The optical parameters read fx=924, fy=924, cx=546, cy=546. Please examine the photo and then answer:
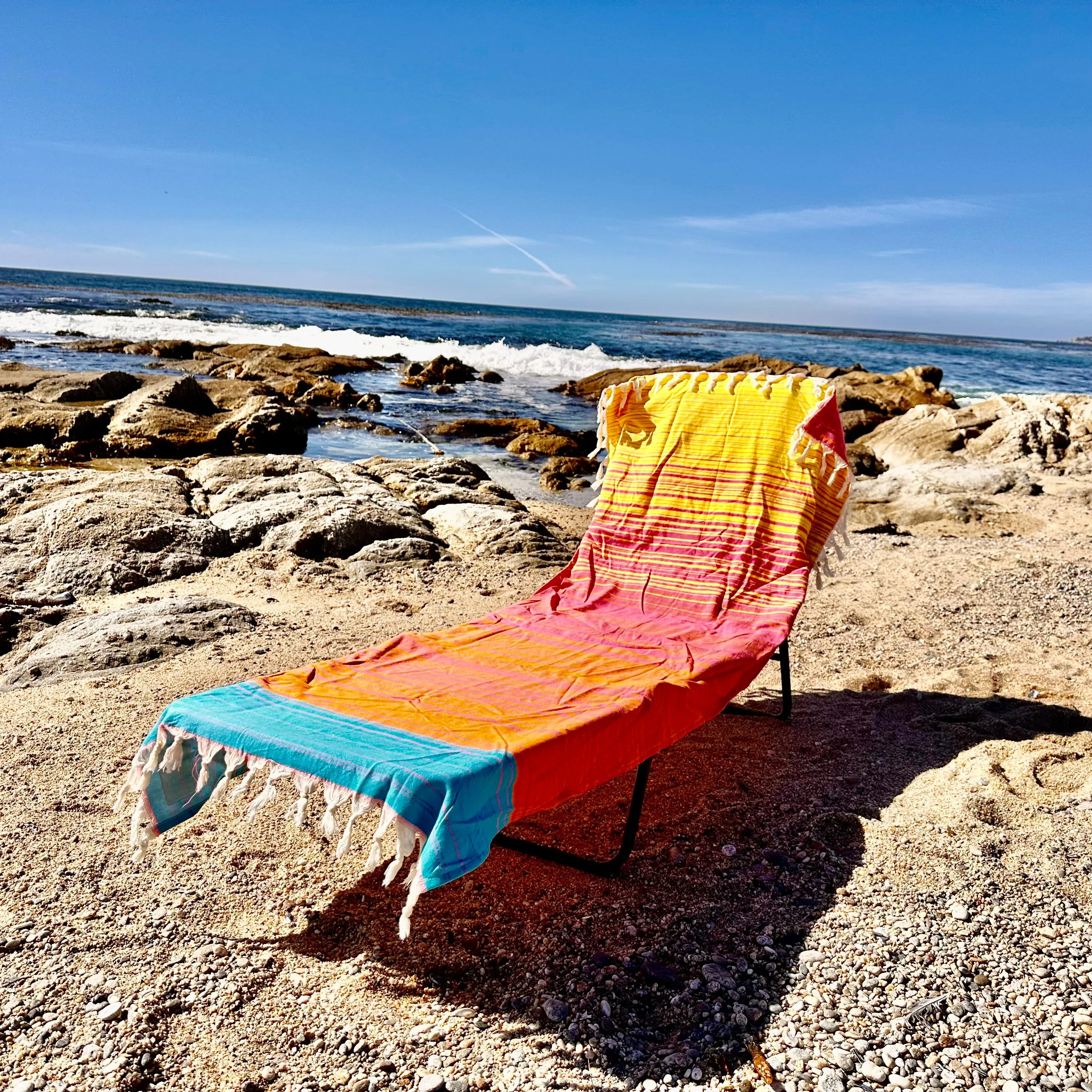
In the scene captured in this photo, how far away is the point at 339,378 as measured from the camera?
987 inches

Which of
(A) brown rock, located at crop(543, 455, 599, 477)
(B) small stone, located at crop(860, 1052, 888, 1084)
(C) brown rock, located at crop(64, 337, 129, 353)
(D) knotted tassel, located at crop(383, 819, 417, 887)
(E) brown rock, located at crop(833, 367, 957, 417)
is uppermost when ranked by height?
(E) brown rock, located at crop(833, 367, 957, 417)

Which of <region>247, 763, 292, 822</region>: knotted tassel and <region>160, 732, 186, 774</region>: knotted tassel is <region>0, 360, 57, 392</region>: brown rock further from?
<region>247, 763, 292, 822</region>: knotted tassel

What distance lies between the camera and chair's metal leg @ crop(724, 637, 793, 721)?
4344mm

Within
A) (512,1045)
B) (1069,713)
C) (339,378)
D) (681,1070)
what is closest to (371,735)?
(512,1045)

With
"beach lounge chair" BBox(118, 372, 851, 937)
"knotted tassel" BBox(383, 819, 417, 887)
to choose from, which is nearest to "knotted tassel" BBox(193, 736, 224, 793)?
"beach lounge chair" BBox(118, 372, 851, 937)

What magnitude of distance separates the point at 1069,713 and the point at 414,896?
3303 mm

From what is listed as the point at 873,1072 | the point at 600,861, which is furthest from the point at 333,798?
the point at 873,1072

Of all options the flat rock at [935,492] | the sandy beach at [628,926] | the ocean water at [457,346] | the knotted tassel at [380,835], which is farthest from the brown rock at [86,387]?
the knotted tassel at [380,835]

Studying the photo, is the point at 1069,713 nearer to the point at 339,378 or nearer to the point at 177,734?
the point at 177,734

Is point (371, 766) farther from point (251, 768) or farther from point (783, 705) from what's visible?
point (783, 705)

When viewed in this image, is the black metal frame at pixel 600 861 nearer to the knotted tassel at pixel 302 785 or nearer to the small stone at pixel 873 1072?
the knotted tassel at pixel 302 785

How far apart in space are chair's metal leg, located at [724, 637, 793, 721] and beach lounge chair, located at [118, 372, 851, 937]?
0.05 meters

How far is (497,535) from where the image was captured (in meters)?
7.41

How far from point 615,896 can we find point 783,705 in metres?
1.80
